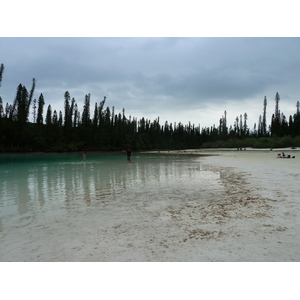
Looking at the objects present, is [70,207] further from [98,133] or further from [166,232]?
[98,133]

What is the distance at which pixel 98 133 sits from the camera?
8338cm

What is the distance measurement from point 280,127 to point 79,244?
8239cm

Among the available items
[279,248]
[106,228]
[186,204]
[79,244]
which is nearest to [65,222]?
[106,228]

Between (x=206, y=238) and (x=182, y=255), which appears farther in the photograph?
(x=206, y=238)

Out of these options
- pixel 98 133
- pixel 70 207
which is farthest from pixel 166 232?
pixel 98 133

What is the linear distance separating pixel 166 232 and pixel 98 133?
267 ft

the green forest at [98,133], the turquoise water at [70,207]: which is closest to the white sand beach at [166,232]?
the turquoise water at [70,207]

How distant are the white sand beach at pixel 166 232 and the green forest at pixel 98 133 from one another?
60.9 m

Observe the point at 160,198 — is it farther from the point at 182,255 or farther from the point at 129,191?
the point at 182,255

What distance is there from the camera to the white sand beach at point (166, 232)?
3996 mm

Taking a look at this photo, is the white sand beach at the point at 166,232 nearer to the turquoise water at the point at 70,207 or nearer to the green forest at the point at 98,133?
the turquoise water at the point at 70,207

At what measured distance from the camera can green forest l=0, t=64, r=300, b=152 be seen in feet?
213

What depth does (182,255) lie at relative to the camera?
3.95 meters

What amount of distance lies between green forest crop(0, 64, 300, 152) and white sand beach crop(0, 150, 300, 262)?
6089 cm
